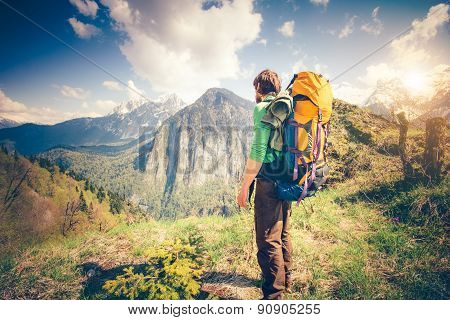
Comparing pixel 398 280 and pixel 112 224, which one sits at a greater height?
pixel 398 280

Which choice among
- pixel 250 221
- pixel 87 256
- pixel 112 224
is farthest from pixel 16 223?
pixel 250 221

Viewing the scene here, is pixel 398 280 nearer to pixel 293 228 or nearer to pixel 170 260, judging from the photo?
pixel 293 228

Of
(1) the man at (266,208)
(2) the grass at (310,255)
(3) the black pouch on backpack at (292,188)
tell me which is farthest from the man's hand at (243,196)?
(2) the grass at (310,255)

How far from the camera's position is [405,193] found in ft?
19.2

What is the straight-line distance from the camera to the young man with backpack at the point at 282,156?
2.88 metres

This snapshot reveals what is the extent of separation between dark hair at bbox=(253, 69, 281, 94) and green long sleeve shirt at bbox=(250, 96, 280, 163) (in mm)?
427

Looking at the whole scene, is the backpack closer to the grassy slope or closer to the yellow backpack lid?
the yellow backpack lid

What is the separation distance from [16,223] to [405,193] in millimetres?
12761

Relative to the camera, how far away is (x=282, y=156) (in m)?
3.09

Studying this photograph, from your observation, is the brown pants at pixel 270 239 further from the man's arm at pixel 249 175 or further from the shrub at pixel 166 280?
the shrub at pixel 166 280

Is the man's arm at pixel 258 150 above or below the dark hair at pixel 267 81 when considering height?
below

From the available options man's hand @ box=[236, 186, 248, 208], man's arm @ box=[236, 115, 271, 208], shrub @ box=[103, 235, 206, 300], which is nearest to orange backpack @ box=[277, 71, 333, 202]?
man's arm @ box=[236, 115, 271, 208]

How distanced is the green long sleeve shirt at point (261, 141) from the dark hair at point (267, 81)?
43 cm
